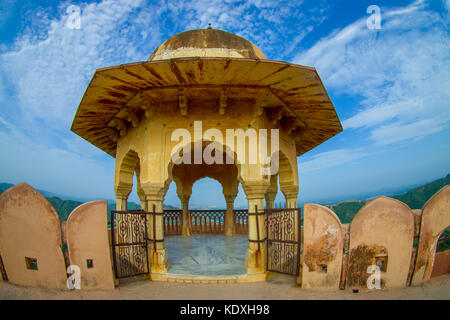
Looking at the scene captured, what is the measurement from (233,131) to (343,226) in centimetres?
324

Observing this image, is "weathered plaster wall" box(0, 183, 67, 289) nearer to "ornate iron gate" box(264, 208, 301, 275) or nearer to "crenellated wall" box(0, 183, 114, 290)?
"crenellated wall" box(0, 183, 114, 290)

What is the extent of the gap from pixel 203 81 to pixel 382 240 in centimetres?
496

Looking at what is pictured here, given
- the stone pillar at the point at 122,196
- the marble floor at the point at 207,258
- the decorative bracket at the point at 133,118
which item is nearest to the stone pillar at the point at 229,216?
the marble floor at the point at 207,258

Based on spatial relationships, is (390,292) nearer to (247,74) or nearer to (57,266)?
(247,74)

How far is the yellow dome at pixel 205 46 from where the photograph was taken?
6.75 meters

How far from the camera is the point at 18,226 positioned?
16.0ft

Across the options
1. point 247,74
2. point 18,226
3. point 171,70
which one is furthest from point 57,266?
point 247,74

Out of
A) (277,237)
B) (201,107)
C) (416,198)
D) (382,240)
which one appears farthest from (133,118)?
(416,198)

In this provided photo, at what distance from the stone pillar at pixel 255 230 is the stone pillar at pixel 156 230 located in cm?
205

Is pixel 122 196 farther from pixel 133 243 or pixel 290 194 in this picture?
pixel 290 194

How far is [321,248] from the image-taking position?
4.88 m

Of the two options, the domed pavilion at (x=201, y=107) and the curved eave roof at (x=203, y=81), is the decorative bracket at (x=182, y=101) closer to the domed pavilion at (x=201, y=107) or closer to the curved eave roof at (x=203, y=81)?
the domed pavilion at (x=201, y=107)

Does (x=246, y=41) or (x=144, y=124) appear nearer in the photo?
(x=144, y=124)

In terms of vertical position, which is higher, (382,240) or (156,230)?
(382,240)
